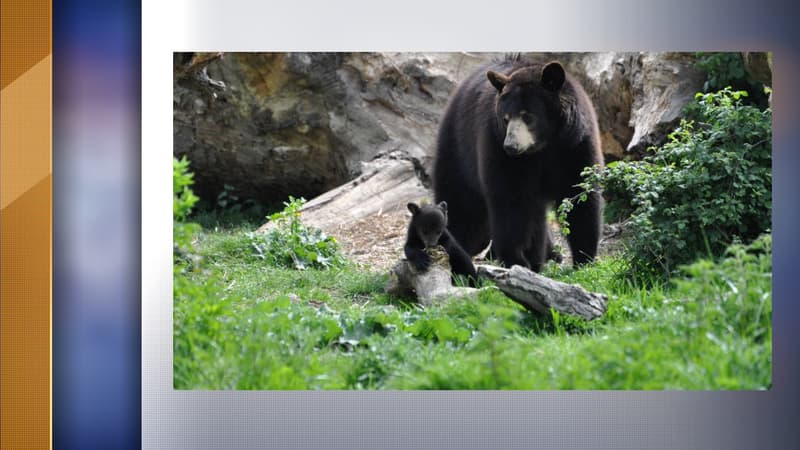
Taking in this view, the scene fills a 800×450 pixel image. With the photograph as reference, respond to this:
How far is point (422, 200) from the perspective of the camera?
720 cm

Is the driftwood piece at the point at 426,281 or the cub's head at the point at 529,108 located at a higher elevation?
the cub's head at the point at 529,108

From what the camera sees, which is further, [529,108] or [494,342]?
[529,108]

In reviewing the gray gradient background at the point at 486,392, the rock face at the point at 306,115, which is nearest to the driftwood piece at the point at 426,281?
the gray gradient background at the point at 486,392

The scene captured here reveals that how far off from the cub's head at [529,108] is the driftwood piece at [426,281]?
2.78ft

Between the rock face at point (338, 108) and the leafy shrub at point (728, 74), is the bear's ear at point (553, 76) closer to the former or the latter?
the rock face at point (338, 108)

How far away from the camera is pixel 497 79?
18.6ft

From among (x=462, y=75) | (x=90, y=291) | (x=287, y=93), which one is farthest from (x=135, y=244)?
(x=462, y=75)

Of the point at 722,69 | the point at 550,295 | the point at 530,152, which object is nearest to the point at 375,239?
the point at 530,152

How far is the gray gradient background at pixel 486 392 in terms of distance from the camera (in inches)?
178

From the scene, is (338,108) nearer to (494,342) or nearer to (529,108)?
(529,108)

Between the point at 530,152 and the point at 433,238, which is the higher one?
the point at 530,152

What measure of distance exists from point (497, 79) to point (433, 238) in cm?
112

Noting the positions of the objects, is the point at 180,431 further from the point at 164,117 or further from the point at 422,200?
the point at 422,200

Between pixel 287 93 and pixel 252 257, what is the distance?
161 cm
